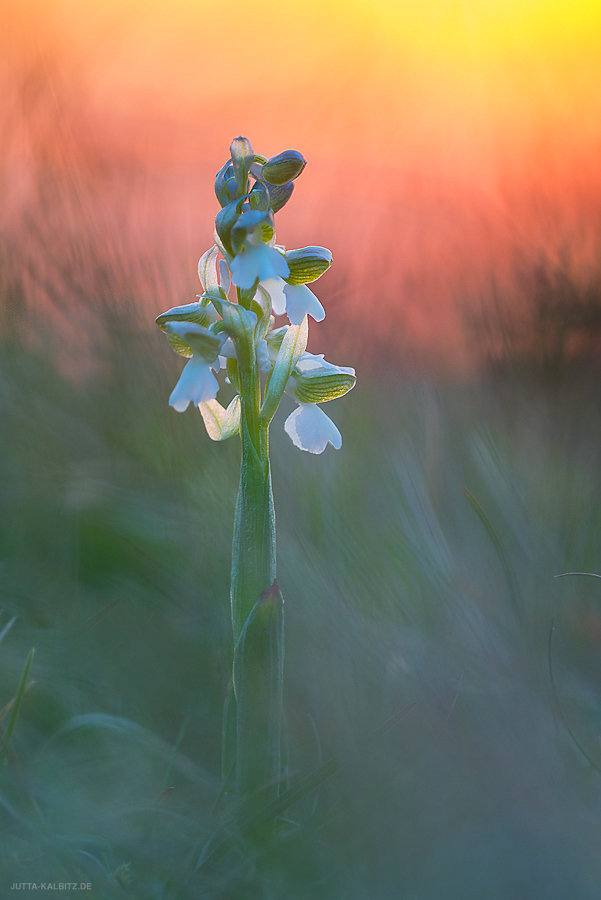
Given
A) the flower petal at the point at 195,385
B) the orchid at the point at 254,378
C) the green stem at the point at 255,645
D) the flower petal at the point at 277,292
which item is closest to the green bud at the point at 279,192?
the orchid at the point at 254,378

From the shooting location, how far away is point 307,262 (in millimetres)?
751

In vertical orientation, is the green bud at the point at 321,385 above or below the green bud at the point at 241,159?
below

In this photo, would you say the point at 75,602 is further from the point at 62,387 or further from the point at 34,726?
the point at 62,387

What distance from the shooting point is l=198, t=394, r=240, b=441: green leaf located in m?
0.76

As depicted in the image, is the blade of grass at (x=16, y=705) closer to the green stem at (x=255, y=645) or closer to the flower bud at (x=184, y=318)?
the green stem at (x=255, y=645)

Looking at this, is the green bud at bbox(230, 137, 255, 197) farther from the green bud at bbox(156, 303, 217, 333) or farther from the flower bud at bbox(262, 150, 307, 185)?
the green bud at bbox(156, 303, 217, 333)

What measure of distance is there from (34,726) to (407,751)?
0.81 feet

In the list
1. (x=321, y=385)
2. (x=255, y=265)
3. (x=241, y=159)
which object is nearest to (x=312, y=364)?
(x=321, y=385)

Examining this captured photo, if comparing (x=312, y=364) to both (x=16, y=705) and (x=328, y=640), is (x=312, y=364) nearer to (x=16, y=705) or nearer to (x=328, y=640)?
(x=328, y=640)

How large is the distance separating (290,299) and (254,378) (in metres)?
0.10

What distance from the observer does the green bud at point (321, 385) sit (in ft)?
2.51

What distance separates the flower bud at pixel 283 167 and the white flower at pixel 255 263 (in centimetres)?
7

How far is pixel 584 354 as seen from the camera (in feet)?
1.99

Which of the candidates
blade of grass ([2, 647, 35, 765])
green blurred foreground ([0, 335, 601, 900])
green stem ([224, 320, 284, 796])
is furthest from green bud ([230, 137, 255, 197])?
blade of grass ([2, 647, 35, 765])
